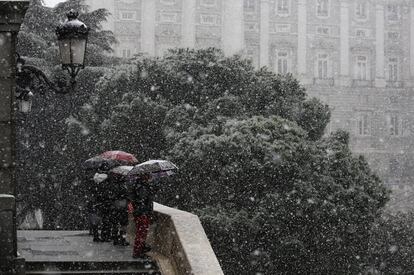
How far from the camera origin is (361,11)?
53156 millimetres

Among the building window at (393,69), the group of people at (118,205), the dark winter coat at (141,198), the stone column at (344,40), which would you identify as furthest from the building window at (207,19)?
the dark winter coat at (141,198)

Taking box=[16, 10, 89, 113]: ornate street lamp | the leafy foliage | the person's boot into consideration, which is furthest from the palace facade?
box=[16, 10, 89, 113]: ornate street lamp

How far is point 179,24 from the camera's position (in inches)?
1957

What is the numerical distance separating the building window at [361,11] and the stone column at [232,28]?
30.0 ft

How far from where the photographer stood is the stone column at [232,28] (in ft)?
163

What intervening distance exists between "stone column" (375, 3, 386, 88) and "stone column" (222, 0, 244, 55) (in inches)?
405

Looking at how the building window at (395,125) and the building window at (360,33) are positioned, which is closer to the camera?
the building window at (395,125)

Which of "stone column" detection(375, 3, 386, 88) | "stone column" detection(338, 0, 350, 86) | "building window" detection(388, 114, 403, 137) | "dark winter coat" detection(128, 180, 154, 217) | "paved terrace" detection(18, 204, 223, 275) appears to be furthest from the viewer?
"stone column" detection(375, 3, 386, 88)

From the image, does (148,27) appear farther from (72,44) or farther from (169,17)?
(72,44)

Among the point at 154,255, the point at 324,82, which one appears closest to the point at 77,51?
the point at 154,255

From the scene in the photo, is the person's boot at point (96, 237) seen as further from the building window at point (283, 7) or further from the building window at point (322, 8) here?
the building window at point (322, 8)

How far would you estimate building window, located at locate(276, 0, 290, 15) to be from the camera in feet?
170

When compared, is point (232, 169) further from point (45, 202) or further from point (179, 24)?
point (179, 24)

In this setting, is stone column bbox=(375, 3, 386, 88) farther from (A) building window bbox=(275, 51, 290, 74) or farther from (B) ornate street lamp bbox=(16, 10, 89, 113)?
(B) ornate street lamp bbox=(16, 10, 89, 113)
